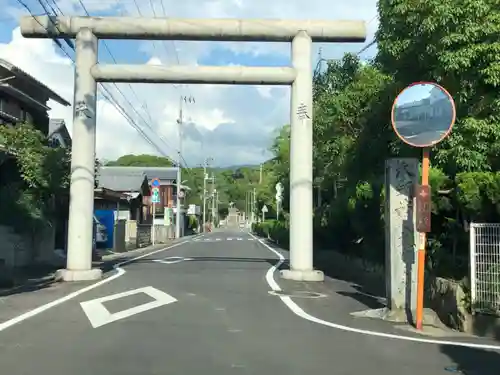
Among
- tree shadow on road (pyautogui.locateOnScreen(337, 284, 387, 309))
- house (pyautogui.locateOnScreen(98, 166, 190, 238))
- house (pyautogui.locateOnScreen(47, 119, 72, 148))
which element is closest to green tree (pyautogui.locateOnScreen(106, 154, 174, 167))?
house (pyautogui.locateOnScreen(98, 166, 190, 238))

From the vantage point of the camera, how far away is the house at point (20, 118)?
67.0 ft

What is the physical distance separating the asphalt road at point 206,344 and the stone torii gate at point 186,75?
15.0 ft

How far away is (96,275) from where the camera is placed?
17375 mm

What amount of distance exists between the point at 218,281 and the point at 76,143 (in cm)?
545

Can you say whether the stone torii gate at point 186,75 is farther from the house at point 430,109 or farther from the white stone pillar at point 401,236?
the house at point 430,109

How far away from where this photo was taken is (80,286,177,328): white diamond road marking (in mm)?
10500

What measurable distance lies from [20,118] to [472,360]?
22084 millimetres

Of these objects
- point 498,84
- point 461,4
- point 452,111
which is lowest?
point 452,111

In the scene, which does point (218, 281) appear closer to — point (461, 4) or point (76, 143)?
point (76, 143)

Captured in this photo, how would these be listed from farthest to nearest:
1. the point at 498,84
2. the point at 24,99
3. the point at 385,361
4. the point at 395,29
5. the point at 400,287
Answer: the point at 24,99 → the point at 395,29 → the point at 498,84 → the point at 400,287 → the point at 385,361

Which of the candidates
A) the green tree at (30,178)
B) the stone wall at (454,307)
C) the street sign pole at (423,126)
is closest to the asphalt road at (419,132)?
the street sign pole at (423,126)

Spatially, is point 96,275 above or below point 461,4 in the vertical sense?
below

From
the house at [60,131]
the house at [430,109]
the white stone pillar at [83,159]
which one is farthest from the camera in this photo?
the house at [60,131]

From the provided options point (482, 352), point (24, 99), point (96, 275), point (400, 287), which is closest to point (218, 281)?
point (96, 275)
